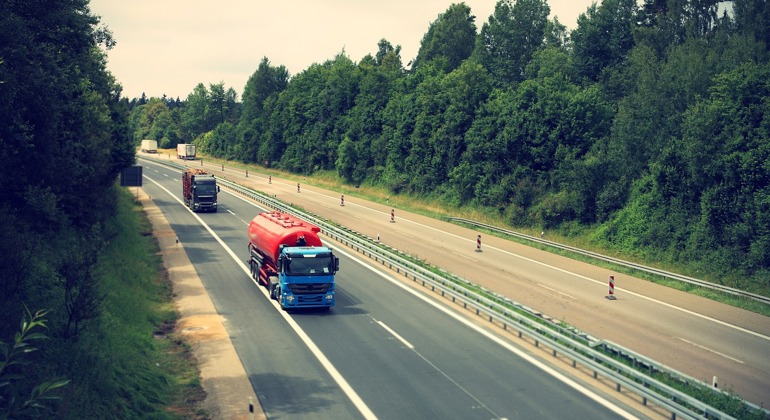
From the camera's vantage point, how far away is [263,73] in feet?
479

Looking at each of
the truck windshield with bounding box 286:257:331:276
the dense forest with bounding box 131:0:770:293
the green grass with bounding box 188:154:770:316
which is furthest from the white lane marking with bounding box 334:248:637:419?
the dense forest with bounding box 131:0:770:293

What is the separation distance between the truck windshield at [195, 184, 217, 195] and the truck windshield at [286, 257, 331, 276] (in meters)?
35.5

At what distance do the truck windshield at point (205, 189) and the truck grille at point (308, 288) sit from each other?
35572 millimetres

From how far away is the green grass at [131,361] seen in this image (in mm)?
15953

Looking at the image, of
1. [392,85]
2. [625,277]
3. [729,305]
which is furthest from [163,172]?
[729,305]

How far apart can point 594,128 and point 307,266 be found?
37.7 metres

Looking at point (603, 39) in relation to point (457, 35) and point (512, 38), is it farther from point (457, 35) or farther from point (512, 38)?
point (457, 35)

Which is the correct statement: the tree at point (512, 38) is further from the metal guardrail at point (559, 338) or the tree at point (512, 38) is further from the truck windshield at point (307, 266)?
the truck windshield at point (307, 266)

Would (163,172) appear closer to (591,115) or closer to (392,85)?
(392,85)

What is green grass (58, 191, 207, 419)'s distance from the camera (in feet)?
52.3

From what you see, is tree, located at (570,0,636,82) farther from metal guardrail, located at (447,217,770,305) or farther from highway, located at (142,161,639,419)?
highway, located at (142,161,639,419)

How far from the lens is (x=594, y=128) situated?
55531 millimetres

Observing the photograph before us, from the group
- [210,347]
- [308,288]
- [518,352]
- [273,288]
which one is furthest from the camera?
[273,288]

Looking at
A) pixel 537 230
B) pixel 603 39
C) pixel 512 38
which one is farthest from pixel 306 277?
pixel 512 38
